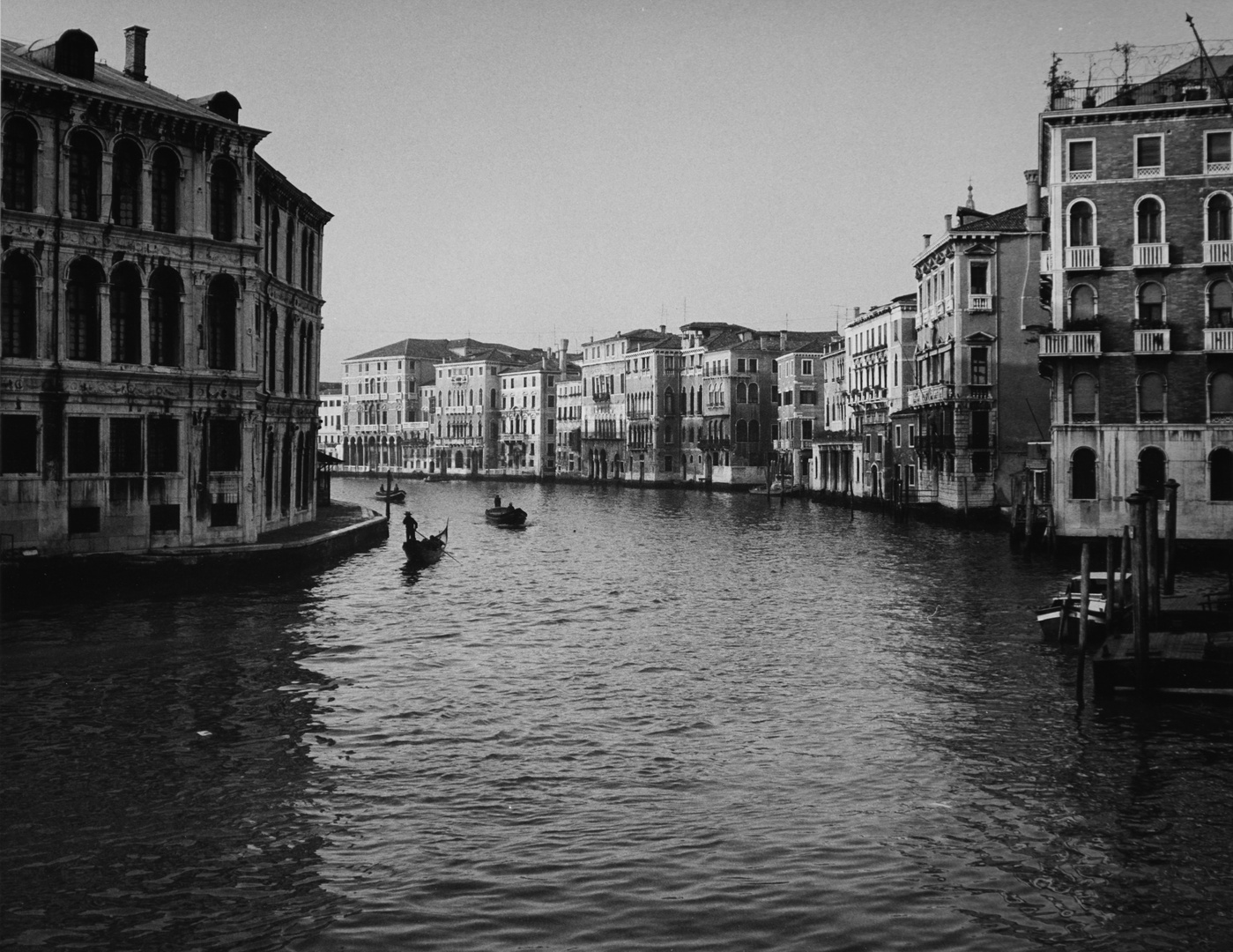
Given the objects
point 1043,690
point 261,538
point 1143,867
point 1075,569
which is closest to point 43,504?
point 261,538

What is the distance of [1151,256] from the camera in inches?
1358

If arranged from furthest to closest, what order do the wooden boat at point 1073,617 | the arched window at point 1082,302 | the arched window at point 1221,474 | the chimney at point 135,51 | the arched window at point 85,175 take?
the arched window at point 1082,302 < the arched window at point 1221,474 < the chimney at point 135,51 < the arched window at point 85,175 < the wooden boat at point 1073,617

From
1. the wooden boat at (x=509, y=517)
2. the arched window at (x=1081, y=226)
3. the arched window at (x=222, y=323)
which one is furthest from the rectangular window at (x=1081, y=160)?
the wooden boat at (x=509, y=517)

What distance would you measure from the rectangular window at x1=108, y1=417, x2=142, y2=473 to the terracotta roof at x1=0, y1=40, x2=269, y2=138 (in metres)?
6.60

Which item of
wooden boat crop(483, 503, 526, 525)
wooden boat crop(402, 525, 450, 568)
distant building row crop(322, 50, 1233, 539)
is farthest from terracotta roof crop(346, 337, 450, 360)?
wooden boat crop(402, 525, 450, 568)

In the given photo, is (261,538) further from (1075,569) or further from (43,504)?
(1075,569)

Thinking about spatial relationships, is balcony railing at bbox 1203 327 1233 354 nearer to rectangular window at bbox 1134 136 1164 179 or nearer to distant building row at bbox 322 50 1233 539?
distant building row at bbox 322 50 1233 539

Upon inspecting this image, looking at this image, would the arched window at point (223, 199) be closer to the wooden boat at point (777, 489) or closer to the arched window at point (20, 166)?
Result: the arched window at point (20, 166)

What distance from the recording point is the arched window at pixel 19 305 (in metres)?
25.1

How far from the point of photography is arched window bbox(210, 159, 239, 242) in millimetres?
28172

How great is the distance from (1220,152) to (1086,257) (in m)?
4.35

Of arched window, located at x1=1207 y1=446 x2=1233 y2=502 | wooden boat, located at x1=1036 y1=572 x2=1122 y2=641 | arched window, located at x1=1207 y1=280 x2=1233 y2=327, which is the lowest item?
wooden boat, located at x1=1036 y1=572 x2=1122 y2=641

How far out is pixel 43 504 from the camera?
2545cm

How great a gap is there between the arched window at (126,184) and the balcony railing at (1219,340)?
2693 cm
